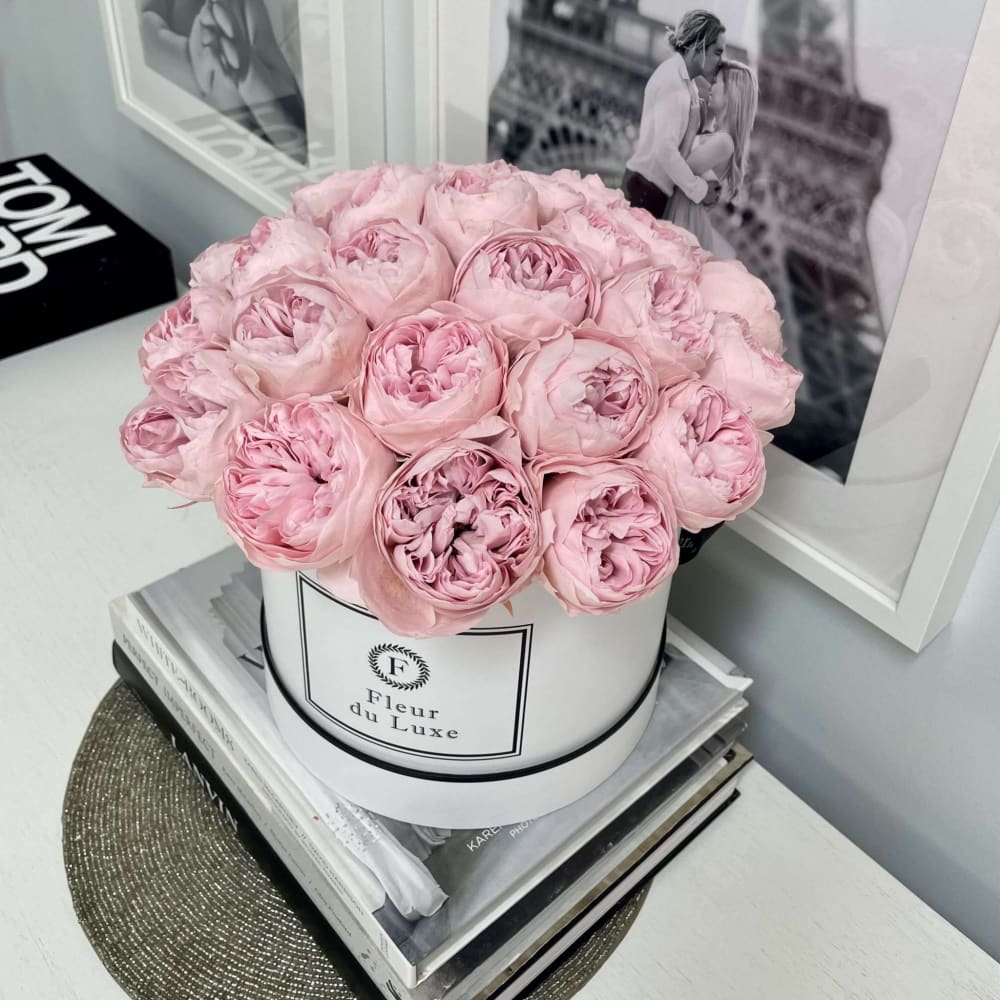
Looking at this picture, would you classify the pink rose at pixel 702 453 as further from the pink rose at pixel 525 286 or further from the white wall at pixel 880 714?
the white wall at pixel 880 714

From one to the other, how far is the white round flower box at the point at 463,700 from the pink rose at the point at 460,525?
0.06 m

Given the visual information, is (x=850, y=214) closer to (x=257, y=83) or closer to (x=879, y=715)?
(x=879, y=715)

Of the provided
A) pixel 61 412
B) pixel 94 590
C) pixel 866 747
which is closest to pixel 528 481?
pixel 866 747

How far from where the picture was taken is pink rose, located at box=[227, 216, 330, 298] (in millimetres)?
367

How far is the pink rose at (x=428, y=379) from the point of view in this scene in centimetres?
31

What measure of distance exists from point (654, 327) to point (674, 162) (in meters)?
0.17

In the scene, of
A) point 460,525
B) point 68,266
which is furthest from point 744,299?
point 68,266

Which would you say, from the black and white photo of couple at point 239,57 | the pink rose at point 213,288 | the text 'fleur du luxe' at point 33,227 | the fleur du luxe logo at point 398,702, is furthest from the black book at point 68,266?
the fleur du luxe logo at point 398,702

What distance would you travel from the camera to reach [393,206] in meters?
0.38

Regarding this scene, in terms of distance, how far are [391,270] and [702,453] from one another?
12 centimetres

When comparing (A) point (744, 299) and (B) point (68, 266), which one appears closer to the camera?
(A) point (744, 299)

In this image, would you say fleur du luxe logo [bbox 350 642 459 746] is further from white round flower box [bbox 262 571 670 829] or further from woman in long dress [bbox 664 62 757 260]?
woman in long dress [bbox 664 62 757 260]

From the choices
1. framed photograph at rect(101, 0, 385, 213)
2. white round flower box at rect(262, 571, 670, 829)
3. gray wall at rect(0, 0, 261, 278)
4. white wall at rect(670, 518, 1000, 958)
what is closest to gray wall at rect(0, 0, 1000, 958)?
white wall at rect(670, 518, 1000, 958)

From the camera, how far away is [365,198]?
387 mm
